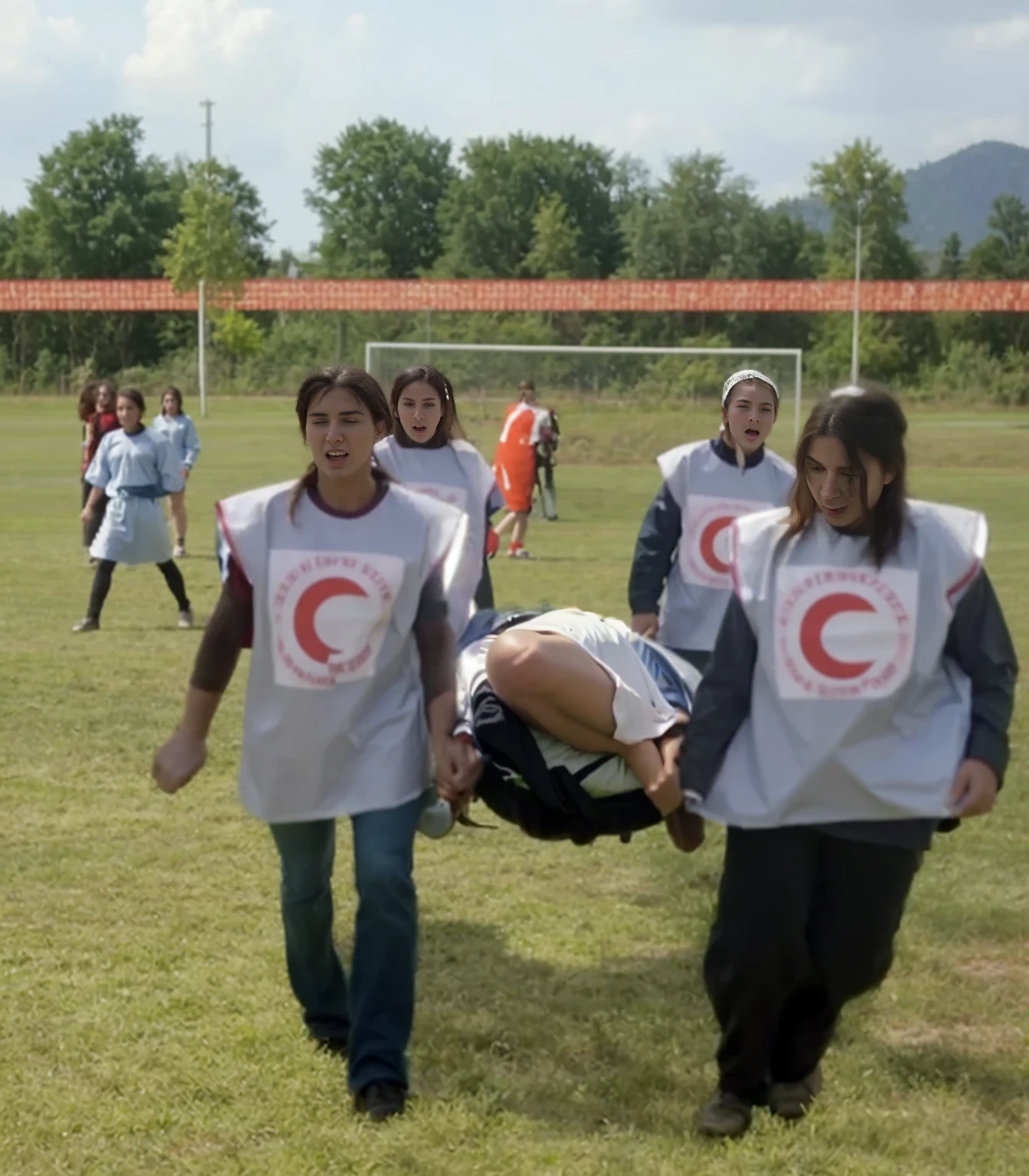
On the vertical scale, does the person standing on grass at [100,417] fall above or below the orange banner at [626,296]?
below

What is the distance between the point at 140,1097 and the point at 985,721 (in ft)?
7.40

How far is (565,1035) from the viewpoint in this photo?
5.09 m

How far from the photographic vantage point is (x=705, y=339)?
6625 cm

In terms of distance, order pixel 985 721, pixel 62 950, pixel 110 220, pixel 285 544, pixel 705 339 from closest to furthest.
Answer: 1. pixel 985 721
2. pixel 285 544
3. pixel 62 950
4. pixel 705 339
5. pixel 110 220

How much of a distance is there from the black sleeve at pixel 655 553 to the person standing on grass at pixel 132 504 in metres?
7.50

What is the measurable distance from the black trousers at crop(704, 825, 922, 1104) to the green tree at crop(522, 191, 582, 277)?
8111 centimetres

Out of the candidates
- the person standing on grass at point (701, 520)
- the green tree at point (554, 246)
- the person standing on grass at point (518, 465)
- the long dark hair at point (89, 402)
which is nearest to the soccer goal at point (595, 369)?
the person standing on grass at point (518, 465)

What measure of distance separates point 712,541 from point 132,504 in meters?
7.87

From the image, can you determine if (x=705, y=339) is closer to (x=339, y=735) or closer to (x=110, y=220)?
(x=110, y=220)

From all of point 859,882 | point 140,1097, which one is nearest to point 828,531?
point 859,882

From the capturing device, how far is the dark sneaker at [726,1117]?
4.32 m

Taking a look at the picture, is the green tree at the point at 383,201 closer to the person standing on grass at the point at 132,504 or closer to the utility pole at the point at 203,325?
the utility pole at the point at 203,325

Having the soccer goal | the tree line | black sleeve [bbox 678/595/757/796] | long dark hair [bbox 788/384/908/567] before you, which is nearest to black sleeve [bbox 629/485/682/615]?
black sleeve [bbox 678/595/757/796]

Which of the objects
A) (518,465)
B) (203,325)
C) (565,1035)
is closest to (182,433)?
(518,465)
